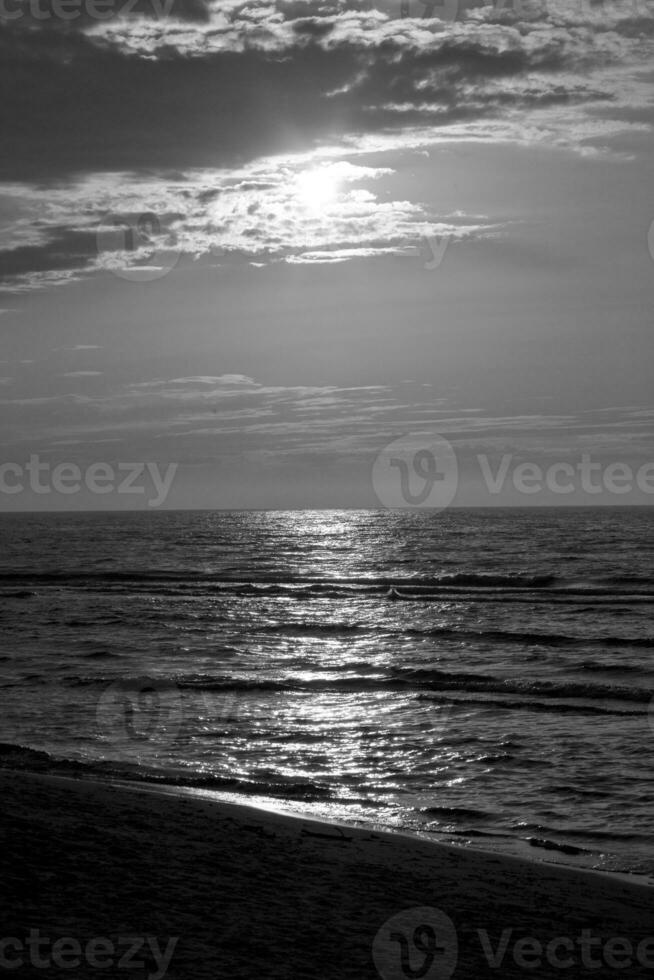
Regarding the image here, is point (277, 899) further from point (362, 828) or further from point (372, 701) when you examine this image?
point (372, 701)

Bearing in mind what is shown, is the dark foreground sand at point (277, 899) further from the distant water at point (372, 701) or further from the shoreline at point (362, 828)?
the distant water at point (372, 701)

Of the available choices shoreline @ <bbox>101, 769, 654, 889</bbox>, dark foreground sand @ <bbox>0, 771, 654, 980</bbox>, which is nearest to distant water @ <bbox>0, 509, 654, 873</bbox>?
shoreline @ <bbox>101, 769, 654, 889</bbox>

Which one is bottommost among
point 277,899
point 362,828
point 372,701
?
point 277,899

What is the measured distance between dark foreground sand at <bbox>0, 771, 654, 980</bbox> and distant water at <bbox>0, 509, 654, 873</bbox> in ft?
6.39

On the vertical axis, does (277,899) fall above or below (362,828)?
below

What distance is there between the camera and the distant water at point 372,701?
1347cm

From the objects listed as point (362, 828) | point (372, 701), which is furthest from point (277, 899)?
point (372, 701)

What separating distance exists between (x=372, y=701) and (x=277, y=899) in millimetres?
13161

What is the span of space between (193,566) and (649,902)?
61.3 metres

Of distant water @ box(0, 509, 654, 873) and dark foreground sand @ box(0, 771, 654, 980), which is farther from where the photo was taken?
distant water @ box(0, 509, 654, 873)

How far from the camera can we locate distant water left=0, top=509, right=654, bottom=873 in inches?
530

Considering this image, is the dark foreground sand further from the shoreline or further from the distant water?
the distant water

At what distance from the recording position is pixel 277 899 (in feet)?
26.3

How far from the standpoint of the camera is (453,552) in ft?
268
